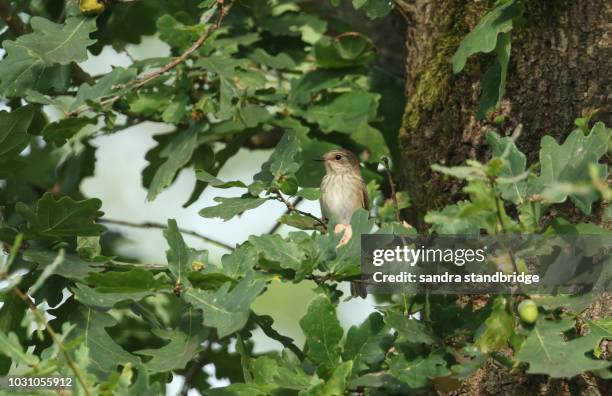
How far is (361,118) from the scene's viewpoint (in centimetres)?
570

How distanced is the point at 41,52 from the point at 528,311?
2607 mm

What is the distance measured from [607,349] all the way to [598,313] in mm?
156

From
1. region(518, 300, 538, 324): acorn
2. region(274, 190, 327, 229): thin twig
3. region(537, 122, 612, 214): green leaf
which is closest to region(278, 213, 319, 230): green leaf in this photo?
region(274, 190, 327, 229): thin twig

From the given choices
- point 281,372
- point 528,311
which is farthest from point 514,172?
point 281,372

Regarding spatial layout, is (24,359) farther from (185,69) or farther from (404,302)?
(185,69)

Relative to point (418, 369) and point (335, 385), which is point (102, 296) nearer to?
point (335, 385)

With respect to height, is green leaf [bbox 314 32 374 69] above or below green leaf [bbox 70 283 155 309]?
above

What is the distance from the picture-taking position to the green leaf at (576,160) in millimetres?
3541

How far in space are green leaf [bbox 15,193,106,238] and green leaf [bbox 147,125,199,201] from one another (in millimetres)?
1036

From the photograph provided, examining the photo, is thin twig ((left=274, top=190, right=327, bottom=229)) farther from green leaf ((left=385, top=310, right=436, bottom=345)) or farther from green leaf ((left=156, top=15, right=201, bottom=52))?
green leaf ((left=156, top=15, right=201, bottom=52))

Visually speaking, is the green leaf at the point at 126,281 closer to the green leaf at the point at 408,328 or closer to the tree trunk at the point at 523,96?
the green leaf at the point at 408,328

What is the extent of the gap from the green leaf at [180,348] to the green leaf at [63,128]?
1118mm

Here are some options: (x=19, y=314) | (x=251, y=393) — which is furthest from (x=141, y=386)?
(x=19, y=314)

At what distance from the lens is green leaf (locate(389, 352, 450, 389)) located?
3.58 m
